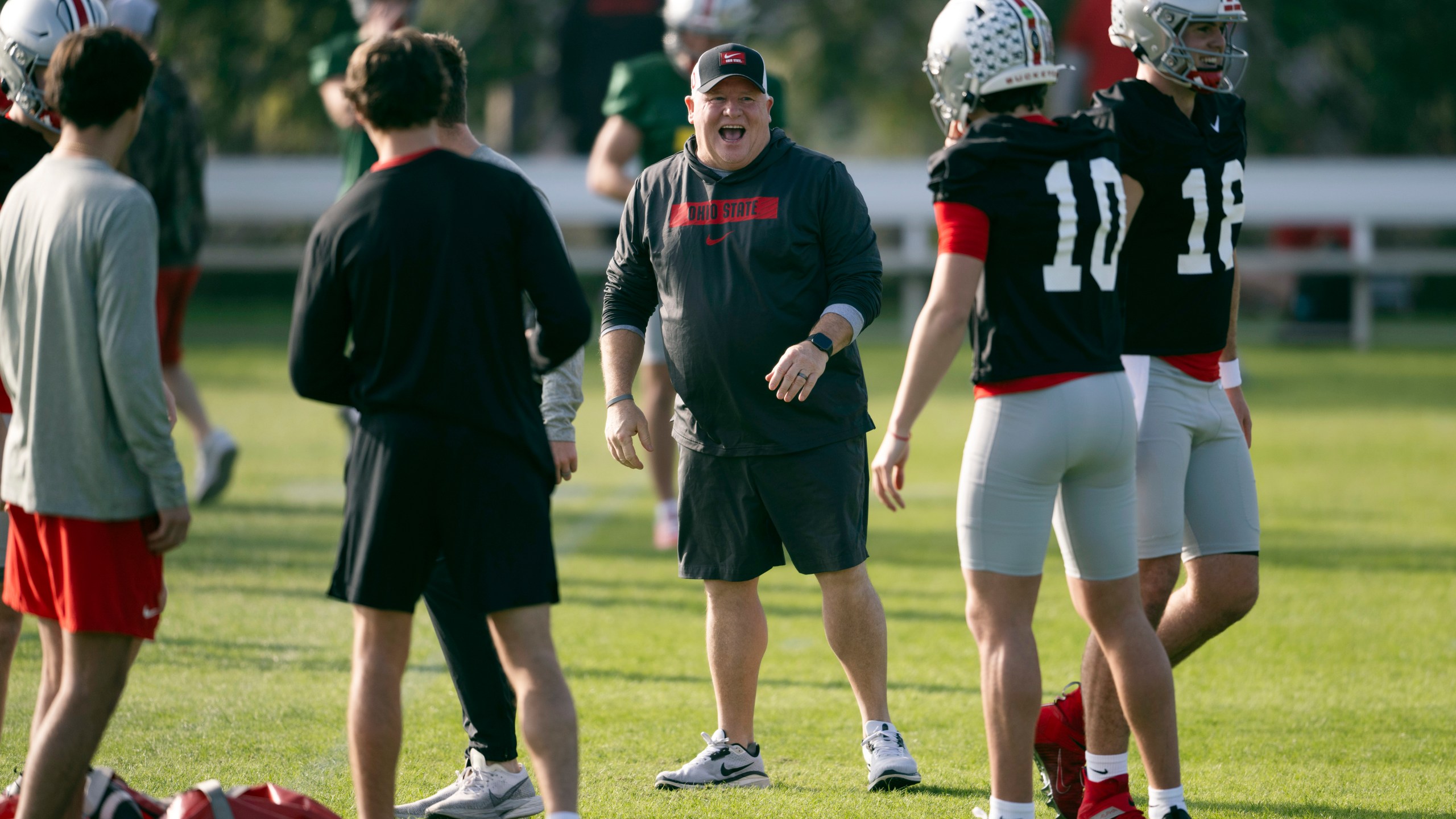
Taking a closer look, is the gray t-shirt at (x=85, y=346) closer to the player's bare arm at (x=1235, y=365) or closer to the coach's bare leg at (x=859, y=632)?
the coach's bare leg at (x=859, y=632)

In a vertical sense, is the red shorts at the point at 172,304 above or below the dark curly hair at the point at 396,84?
below

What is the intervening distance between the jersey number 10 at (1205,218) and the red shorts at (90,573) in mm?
2790

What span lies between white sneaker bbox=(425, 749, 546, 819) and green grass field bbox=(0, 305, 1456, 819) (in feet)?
0.66

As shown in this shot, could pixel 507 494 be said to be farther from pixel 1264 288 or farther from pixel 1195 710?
pixel 1264 288

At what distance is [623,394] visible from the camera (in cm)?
485

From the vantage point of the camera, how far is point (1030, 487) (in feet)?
12.5

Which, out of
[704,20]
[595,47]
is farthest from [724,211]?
[595,47]

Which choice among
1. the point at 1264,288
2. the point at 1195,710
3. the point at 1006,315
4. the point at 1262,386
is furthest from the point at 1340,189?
the point at 1006,315

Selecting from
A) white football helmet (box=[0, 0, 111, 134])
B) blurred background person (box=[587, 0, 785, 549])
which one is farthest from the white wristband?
blurred background person (box=[587, 0, 785, 549])

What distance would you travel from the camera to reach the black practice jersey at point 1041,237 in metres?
3.72

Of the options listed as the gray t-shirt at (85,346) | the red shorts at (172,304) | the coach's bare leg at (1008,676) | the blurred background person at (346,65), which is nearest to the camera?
the gray t-shirt at (85,346)

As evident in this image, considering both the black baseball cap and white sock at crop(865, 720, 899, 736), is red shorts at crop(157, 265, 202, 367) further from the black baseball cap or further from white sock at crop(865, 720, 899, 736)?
white sock at crop(865, 720, 899, 736)

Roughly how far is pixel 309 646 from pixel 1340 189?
67.3ft

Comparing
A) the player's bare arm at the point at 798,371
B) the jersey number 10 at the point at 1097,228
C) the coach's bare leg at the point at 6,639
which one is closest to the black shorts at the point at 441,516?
the player's bare arm at the point at 798,371
